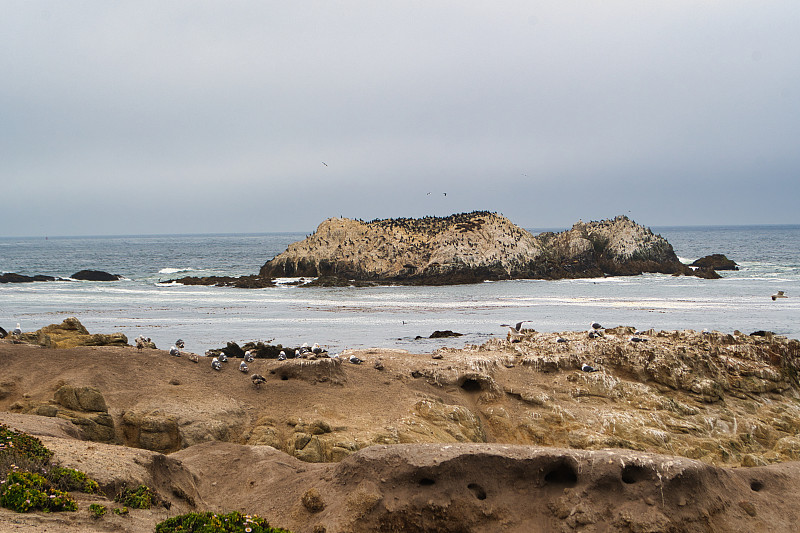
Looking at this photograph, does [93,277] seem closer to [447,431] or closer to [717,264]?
[447,431]

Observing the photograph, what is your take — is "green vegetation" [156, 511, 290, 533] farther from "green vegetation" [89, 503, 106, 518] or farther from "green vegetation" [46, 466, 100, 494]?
"green vegetation" [46, 466, 100, 494]

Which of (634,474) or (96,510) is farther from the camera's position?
(634,474)

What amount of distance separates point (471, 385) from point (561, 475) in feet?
27.5

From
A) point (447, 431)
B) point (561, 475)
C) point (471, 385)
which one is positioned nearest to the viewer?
point (561, 475)

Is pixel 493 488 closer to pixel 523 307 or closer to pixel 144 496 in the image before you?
pixel 144 496

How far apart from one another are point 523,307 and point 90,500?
36397 mm

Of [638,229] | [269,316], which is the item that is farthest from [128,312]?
[638,229]

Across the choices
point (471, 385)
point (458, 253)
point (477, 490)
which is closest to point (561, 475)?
point (477, 490)

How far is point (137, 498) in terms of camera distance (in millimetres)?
8383

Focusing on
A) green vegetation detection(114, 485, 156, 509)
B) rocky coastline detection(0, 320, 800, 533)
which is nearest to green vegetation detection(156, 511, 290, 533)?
rocky coastline detection(0, 320, 800, 533)

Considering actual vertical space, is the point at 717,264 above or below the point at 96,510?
above

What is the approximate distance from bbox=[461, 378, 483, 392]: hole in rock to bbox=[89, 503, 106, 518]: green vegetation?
12442 mm

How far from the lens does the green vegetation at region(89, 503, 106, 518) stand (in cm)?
740

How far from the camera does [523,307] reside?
41.8 meters
